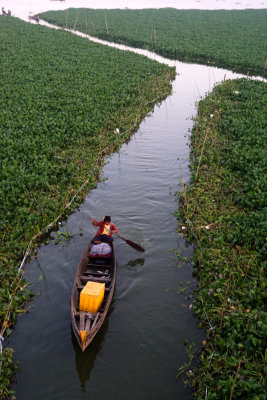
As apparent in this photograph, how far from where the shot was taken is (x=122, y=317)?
7.48 meters

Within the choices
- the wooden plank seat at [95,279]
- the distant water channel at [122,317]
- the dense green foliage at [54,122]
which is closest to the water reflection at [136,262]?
the distant water channel at [122,317]

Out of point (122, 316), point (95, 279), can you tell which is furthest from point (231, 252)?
point (95, 279)

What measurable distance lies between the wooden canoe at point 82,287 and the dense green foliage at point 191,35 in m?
29.8

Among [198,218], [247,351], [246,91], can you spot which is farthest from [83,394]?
[246,91]

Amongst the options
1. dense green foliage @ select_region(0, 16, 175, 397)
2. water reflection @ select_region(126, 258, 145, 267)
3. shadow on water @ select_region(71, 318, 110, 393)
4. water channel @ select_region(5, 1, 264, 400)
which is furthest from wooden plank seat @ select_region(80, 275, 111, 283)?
dense green foliage @ select_region(0, 16, 175, 397)

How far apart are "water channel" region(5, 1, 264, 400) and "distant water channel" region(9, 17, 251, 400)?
0.02 m

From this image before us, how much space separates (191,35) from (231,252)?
43.4 metres

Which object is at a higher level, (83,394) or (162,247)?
(162,247)

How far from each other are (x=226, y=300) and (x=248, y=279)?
103cm

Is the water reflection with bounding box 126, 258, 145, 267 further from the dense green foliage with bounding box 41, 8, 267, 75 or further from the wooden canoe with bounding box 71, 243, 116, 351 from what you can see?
the dense green foliage with bounding box 41, 8, 267, 75

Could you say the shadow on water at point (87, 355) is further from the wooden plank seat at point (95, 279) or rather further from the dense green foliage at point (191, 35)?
the dense green foliage at point (191, 35)

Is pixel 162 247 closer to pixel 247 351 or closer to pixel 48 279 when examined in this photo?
pixel 48 279

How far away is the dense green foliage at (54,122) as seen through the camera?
10188 mm

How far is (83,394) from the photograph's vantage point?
5.93 m
